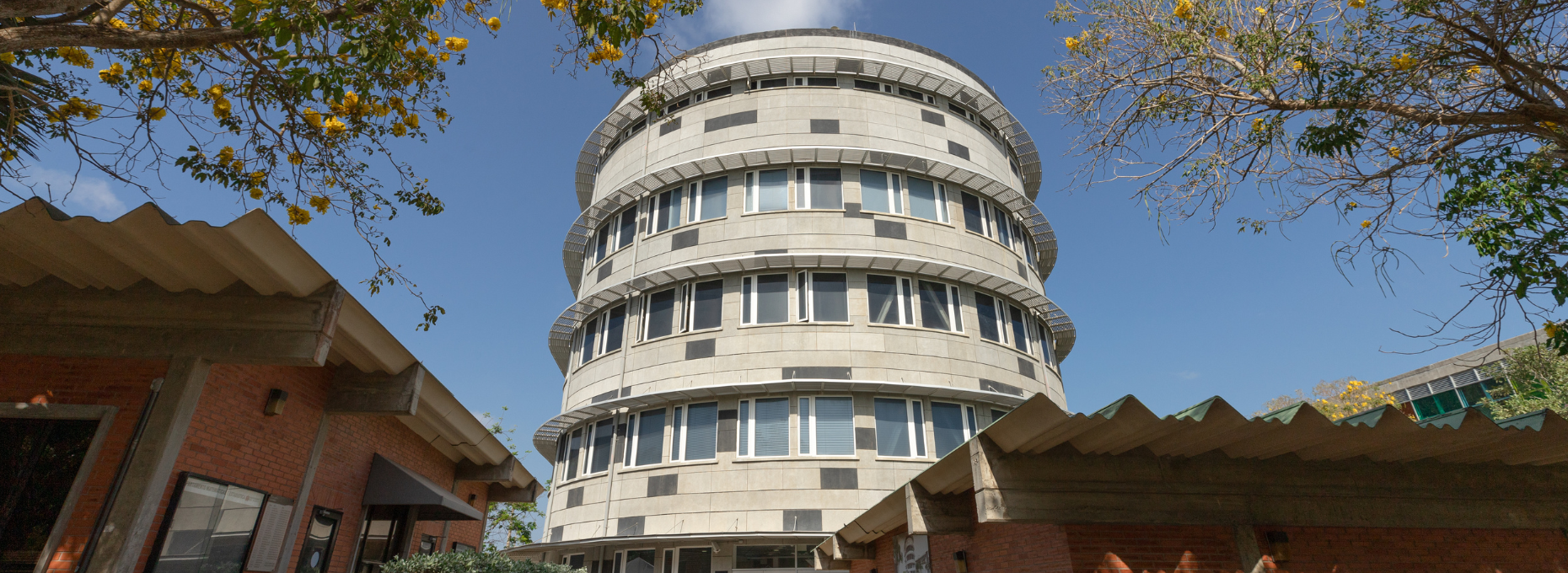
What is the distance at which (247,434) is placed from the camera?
787 centimetres

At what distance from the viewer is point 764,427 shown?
1836 centimetres

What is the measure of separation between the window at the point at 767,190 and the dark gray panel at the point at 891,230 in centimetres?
262

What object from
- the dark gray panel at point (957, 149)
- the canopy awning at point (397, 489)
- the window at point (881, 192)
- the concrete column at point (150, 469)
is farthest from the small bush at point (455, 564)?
the dark gray panel at point (957, 149)

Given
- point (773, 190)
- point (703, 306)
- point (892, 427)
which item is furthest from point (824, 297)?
point (892, 427)

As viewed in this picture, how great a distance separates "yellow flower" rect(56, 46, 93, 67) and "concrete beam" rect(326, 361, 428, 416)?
397 cm

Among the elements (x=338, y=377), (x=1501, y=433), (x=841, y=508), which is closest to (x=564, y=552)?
(x=841, y=508)

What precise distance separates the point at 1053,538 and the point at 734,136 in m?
→ 16.9

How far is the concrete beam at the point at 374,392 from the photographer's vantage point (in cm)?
901

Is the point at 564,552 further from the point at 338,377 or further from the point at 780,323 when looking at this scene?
the point at 338,377

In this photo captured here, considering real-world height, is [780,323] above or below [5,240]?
above

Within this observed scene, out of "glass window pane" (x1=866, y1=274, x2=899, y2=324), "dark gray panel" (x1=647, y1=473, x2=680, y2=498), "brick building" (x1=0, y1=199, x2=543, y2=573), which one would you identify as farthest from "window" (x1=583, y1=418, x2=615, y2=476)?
"brick building" (x1=0, y1=199, x2=543, y2=573)

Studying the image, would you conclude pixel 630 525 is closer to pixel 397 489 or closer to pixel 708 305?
pixel 708 305

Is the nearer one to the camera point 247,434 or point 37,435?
point 37,435

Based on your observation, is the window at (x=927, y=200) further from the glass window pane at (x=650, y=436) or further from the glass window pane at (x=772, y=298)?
the glass window pane at (x=650, y=436)
